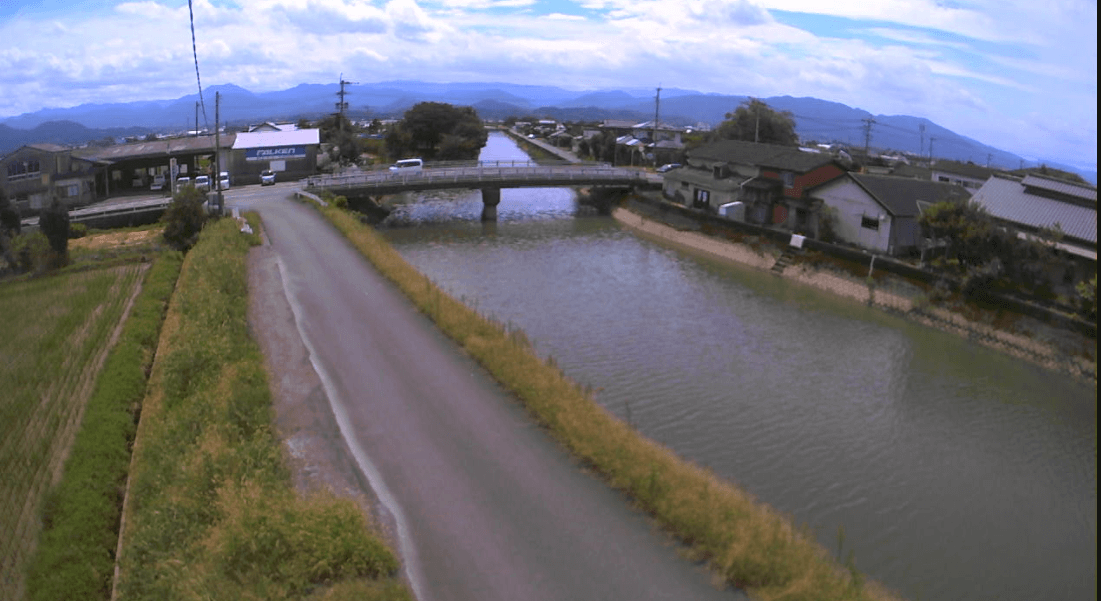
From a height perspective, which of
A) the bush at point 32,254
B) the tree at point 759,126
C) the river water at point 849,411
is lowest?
the river water at point 849,411

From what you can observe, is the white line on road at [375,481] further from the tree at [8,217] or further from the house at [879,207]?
the house at [879,207]

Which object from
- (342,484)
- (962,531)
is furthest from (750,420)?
(342,484)

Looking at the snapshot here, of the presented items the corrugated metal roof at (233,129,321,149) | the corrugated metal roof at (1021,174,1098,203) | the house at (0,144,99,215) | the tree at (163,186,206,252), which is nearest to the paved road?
the tree at (163,186,206,252)

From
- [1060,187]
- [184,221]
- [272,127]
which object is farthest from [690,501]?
[272,127]

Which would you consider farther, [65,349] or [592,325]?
[592,325]

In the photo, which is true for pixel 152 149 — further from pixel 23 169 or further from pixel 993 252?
pixel 993 252

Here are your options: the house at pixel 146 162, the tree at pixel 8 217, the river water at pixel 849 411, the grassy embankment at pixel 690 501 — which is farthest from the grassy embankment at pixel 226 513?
the house at pixel 146 162

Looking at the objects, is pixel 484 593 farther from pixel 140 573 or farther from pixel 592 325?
pixel 592 325
